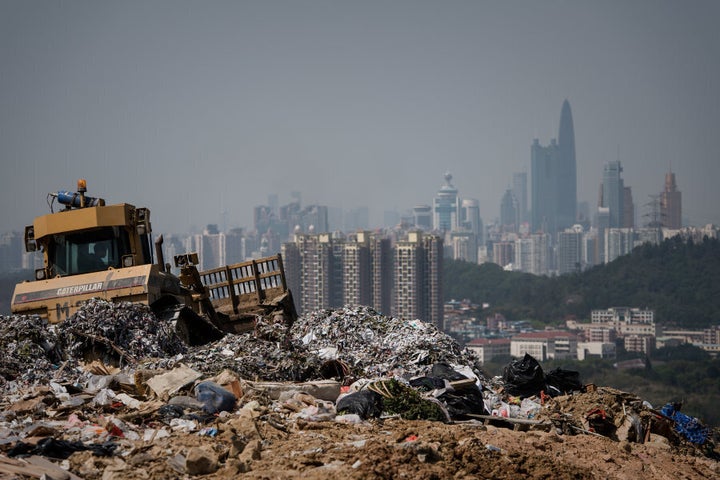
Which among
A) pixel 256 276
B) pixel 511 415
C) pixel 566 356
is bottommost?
pixel 566 356

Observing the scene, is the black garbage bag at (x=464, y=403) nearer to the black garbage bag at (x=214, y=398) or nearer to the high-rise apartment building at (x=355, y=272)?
the black garbage bag at (x=214, y=398)

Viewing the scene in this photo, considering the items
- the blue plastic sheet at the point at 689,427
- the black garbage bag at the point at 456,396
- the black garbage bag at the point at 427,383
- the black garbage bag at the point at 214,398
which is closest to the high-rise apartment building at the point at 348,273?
the blue plastic sheet at the point at 689,427

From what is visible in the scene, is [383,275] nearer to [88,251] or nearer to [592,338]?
[592,338]

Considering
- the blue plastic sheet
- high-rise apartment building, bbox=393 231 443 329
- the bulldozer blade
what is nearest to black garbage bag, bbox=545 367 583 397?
the blue plastic sheet

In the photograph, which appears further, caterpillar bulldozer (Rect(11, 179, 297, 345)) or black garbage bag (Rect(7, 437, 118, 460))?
→ caterpillar bulldozer (Rect(11, 179, 297, 345))

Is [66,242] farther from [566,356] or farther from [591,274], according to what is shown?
[591,274]

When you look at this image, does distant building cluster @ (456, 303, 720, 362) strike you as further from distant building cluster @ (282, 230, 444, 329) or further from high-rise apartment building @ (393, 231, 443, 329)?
distant building cluster @ (282, 230, 444, 329)

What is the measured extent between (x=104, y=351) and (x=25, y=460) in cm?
389

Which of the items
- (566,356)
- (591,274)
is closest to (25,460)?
(566,356)

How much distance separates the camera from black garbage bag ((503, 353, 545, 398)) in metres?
8.79

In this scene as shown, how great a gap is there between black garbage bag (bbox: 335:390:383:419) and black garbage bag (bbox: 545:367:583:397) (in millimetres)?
2148

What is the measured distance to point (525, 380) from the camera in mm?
8805

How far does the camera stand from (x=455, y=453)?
6133 millimetres

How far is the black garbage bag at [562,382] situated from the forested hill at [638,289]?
91.8 meters
